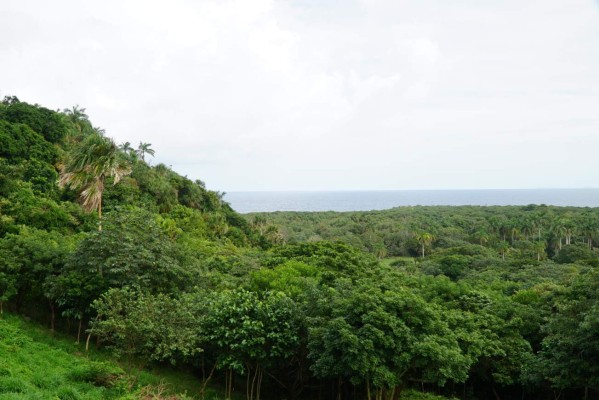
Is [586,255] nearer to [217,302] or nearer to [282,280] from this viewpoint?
[282,280]

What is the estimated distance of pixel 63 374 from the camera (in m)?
13.5

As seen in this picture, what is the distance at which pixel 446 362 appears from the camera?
1426 centimetres

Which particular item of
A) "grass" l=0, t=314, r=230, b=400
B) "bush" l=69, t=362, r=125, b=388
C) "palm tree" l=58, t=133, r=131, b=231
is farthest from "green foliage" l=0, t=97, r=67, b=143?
"bush" l=69, t=362, r=125, b=388

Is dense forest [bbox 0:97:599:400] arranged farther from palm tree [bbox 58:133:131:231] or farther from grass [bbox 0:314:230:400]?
grass [bbox 0:314:230:400]

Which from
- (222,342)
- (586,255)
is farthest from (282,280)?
(586,255)

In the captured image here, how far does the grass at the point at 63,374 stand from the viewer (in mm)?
11500

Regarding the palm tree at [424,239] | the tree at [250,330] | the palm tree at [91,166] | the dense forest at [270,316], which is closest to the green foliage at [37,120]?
the dense forest at [270,316]

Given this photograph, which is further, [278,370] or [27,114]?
[27,114]

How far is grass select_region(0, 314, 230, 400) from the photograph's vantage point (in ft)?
37.7

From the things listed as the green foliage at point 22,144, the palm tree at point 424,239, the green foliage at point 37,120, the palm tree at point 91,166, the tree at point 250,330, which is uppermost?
the green foliage at point 37,120

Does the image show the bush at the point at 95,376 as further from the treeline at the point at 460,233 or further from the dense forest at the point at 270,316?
the treeline at the point at 460,233

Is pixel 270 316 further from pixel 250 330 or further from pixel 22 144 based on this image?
pixel 22 144

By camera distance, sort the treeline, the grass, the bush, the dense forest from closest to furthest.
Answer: the grass → the bush → the dense forest → the treeline

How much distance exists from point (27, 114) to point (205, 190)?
23.7 meters
